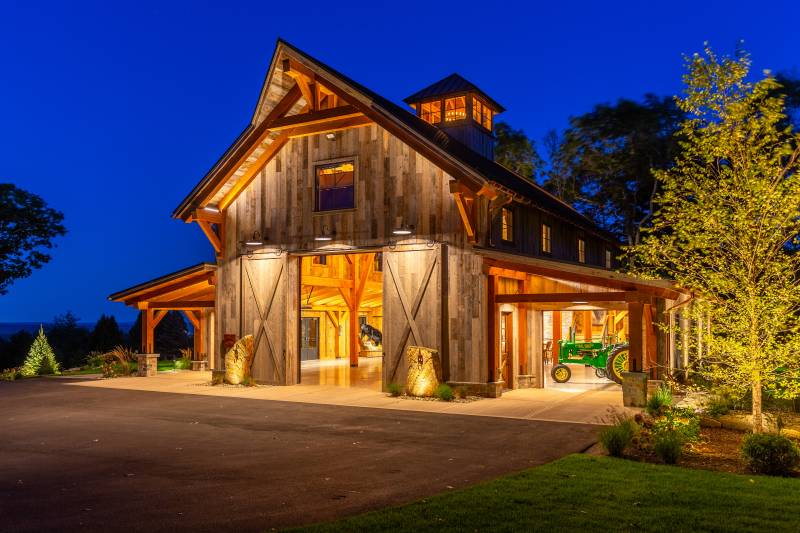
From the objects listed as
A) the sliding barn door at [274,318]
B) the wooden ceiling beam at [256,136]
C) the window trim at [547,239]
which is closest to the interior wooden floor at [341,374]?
the sliding barn door at [274,318]

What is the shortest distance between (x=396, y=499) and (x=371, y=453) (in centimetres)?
275

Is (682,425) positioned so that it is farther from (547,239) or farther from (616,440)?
(547,239)

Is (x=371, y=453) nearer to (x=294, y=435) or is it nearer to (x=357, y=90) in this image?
(x=294, y=435)

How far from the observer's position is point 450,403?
1647 centimetres

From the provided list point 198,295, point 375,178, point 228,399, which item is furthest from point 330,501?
point 198,295

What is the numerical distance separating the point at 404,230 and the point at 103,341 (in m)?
28.0

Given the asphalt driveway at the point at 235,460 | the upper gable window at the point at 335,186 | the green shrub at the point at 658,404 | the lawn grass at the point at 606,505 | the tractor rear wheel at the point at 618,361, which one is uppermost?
the upper gable window at the point at 335,186

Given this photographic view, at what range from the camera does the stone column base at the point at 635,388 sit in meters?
15.4

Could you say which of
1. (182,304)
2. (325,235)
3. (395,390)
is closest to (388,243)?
(325,235)

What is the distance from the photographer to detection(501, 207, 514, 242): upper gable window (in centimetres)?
1972

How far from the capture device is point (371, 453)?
10.2 metres

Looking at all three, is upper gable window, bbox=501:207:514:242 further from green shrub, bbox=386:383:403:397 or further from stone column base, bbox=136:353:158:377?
stone column base, bbox=136:353:158:377

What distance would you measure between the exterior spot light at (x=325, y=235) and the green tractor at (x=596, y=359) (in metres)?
8.10

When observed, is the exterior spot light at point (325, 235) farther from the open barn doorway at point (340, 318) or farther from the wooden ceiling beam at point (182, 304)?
the wooden ceiling beam at point (182, 304)
